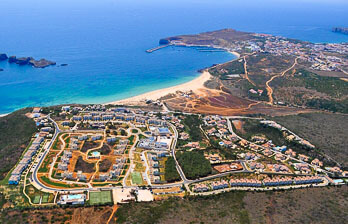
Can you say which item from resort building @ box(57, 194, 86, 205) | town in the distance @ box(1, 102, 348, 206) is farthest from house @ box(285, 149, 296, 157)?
resort building @ box(57, 194, 86, 205)

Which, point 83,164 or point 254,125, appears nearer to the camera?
point 83,164

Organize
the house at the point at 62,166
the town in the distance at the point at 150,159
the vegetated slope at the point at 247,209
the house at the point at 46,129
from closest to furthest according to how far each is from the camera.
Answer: the vegetated slope at the point at 247,209
the town in the distance at the point at 150,159
the house at the point at 62,166
the house at the point at 46,129

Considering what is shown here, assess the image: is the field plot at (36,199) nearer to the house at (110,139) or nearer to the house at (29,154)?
the house at (29,154)

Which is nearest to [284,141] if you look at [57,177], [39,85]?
[57,177]

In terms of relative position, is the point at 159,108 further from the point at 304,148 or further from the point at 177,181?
the point at 304,148

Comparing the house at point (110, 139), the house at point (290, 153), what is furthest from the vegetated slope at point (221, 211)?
the house at point (110, 139)

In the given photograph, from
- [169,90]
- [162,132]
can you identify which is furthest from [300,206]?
[169,90]
